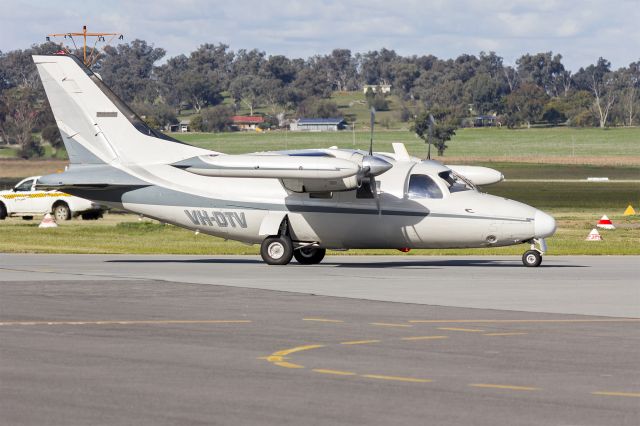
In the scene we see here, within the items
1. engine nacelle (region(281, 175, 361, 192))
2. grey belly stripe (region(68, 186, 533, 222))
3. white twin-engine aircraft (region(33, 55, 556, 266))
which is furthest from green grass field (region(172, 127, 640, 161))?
engine nacelle (region(281, 175, 361, 192))

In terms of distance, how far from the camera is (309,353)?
14547 mm

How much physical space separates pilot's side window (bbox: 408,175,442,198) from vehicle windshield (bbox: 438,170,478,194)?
0.33 m

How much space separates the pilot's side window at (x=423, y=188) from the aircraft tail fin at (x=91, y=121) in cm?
617

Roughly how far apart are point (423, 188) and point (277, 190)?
367 cm

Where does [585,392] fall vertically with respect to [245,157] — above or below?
below

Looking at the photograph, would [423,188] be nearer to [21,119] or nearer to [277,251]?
[277,251]

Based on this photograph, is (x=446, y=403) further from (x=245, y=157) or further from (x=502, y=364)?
(x=245, y=157)

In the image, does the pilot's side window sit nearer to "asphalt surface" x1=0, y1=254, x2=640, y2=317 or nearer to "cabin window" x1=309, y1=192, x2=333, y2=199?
"asphalt surface" x1=0, y1=254, x2=640, y2=317

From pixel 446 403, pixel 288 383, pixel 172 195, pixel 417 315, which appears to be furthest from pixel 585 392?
pixel 172 195

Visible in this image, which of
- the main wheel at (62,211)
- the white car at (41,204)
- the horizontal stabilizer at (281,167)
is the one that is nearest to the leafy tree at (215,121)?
the white car at (41,204)

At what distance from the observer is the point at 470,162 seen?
135 metres

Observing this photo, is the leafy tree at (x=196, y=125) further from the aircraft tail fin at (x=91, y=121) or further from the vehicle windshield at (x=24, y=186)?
the aircraft tail fin at (x=91, y=121)

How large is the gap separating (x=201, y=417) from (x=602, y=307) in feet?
37.3

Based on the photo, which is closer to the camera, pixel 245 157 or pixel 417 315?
pixel 417 315
